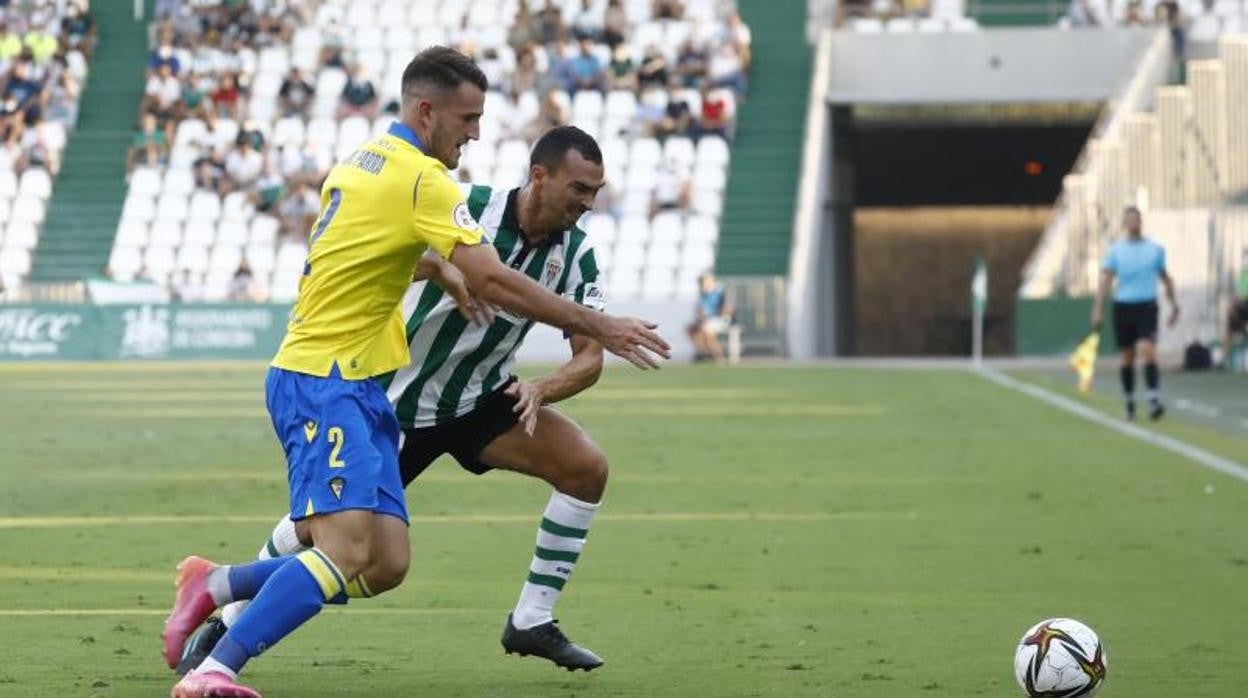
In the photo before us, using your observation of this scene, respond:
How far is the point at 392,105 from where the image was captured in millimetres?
47750

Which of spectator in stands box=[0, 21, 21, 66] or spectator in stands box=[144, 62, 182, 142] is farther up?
spectator in stands box=[0, 21, 21, 66]

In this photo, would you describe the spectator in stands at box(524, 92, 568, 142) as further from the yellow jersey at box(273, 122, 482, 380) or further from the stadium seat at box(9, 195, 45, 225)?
the yellow jersey at box(273, 122, 482, 380)

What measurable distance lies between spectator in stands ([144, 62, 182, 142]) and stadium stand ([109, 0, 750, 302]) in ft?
0.13

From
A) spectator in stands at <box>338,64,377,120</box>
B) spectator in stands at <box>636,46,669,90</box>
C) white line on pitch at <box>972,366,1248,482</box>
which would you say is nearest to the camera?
white line on pitch at <box>972,366,1248,482</box>

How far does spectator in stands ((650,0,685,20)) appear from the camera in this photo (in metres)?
48.7

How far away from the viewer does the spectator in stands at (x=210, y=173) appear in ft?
152

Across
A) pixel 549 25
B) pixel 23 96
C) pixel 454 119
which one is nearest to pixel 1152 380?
pixel 454 119

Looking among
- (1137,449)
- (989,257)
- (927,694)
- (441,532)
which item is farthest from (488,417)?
(989,257)

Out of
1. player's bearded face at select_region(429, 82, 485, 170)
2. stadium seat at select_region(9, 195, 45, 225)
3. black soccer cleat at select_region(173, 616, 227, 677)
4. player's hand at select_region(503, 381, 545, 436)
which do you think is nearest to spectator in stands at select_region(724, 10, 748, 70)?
stadium seat at select_region(9, 195, 45, 225)

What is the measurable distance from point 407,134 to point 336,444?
1.03m

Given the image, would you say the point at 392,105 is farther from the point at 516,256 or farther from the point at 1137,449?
the point at 516,256

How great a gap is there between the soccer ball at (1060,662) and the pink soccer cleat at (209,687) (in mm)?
2470

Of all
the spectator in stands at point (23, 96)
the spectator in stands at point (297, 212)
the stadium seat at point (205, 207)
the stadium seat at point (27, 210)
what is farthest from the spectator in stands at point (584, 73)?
the spectator in stands at point (23, 96)

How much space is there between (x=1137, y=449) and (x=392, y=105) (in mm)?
28501
